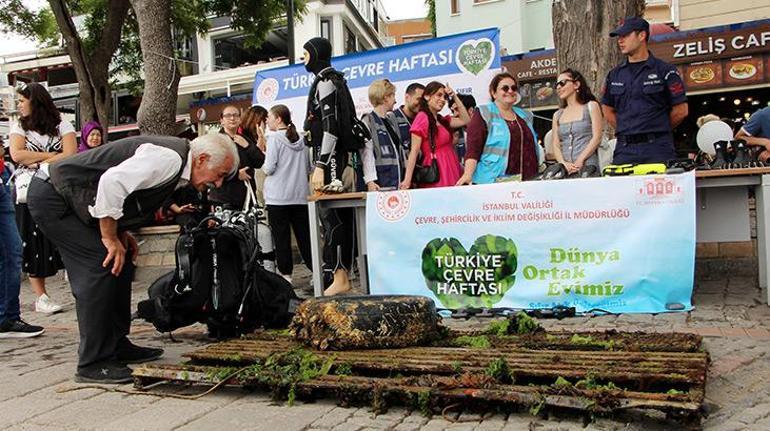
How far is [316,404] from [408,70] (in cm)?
657

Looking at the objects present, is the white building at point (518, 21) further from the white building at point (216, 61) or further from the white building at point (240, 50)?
the white building at point (216, 61)

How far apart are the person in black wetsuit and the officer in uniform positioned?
2301 mm

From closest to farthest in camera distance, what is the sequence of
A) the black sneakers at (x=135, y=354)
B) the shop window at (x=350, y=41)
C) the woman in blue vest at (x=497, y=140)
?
the black sneakers at (x=135, y=354) → the woman in blue vest at (x=497, y=140) → the shop window at (x=350, y=41)

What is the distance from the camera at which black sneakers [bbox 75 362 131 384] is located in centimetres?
373

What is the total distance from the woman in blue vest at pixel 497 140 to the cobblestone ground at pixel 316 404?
162cm

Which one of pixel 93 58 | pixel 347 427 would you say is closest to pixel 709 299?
pixel 347 427

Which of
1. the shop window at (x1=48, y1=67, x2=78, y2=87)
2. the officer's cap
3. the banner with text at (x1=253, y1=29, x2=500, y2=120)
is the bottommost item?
the officer's cap

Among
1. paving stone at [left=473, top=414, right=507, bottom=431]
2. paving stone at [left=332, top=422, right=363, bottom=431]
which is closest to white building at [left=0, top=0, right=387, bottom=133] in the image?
Answer: paving stone at [left=332, top=422, right=363, bottom=431]

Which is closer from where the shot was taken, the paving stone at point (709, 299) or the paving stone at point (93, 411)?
the paving stone at point (93, 411)

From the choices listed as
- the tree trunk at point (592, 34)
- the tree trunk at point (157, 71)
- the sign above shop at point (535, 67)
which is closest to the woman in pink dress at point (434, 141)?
the tree trunk at point (592, 34)

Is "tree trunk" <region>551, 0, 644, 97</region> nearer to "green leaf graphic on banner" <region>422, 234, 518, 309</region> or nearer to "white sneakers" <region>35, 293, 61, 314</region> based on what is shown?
"green leaf graphic on banner" <region>422, 234, 518, 309</region>

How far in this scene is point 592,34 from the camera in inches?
298

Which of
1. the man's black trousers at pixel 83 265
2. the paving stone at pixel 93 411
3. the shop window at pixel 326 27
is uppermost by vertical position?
the shop window at pixel 326 27

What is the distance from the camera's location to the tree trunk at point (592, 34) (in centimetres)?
749
